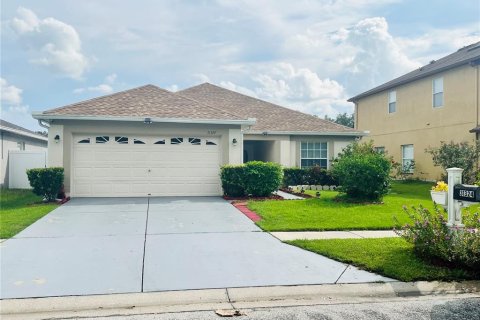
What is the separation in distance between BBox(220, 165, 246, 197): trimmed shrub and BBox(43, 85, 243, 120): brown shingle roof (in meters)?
2.07

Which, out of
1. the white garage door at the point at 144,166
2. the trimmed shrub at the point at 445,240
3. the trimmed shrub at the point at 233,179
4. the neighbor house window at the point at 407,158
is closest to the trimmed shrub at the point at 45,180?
the white garage door at the point at 144,166

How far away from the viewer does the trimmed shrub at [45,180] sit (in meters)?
12.7

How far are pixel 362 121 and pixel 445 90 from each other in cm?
787

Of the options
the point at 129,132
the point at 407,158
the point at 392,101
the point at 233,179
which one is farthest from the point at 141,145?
the point at 392,101

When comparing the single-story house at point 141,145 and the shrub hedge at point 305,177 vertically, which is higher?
the single-story house at point 141,145

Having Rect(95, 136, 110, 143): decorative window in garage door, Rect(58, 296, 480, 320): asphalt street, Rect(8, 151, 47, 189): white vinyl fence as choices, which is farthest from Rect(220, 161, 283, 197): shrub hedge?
Rect(8, 151, 47, 189): white vinyl fence

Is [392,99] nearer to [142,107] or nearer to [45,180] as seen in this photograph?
[142,107]

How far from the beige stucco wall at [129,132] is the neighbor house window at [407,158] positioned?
11.6 meters

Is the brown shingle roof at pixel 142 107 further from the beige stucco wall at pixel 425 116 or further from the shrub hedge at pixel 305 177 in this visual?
the beige stucco wall at pixel 425 116

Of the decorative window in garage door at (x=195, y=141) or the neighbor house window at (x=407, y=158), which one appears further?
the neighbor house window at (x=407, y=158)

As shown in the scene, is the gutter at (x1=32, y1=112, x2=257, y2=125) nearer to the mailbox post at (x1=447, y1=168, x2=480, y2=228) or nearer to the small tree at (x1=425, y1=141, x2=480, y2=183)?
the small tree at (x1=425, y1=141, x2=480, y2=183)

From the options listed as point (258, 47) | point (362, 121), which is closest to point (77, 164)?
point (258, 47)

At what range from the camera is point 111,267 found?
19.2 ft

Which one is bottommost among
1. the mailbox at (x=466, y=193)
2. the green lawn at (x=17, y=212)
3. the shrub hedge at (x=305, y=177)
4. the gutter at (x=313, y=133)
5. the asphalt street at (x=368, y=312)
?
the asphalt street at (x=368, y=312)
